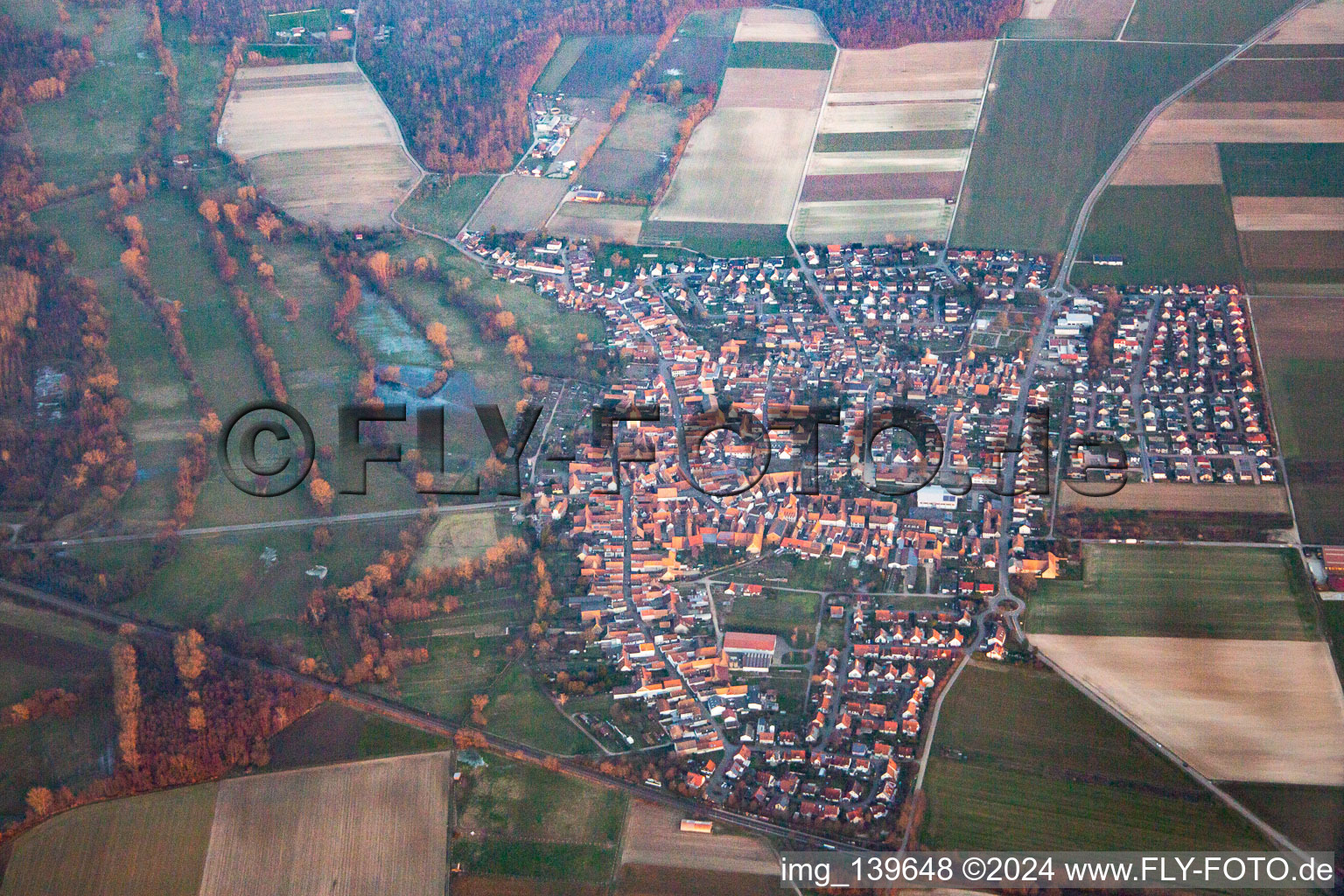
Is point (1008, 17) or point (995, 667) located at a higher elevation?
point (1008, 17)

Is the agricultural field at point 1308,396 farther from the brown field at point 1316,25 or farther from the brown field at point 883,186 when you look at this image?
the brown field at point 1316,25

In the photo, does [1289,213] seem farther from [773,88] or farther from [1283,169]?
[773,88]

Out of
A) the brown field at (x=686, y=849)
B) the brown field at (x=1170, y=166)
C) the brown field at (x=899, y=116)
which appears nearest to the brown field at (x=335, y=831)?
the brown field at (x=686, y=849)

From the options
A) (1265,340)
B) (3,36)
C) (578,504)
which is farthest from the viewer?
(3,36)

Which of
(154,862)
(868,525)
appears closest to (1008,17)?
(868,525)

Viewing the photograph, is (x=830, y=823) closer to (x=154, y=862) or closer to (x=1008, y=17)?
(x=154, y=862)

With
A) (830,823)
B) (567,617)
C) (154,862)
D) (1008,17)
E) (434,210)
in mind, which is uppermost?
(1008,17)

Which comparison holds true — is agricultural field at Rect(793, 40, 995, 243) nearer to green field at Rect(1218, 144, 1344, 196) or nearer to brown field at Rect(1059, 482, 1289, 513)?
green field at Rect(1218, 144, 1344, 196)

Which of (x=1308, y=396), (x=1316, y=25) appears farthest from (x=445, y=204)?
(x=1316, y=25)
